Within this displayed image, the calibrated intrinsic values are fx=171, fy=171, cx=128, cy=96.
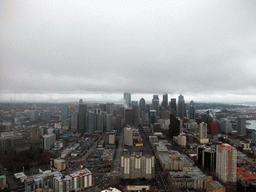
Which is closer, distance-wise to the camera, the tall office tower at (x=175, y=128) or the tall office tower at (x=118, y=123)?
the tall office tower at (x=175, y=128)

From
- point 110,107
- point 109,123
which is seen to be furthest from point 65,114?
point 110,107

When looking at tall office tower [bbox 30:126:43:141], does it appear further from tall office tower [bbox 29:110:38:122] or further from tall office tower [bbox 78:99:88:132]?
tall office tower [bbox 78:99:88:132]

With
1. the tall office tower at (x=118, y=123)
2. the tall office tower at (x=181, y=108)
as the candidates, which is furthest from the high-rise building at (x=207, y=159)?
the tall office tower at (x=181, y=108)

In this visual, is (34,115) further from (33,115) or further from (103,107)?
(103,107)

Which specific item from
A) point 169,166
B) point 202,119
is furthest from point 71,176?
point 202,119

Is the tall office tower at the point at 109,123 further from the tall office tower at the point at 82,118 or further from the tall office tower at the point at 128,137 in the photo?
the tall office tower at the point at 128,137

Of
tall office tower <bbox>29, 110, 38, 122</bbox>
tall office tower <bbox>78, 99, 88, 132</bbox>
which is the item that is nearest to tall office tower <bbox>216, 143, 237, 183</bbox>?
tall office tower <bbox>29, 110, 38, 122</bbox>
